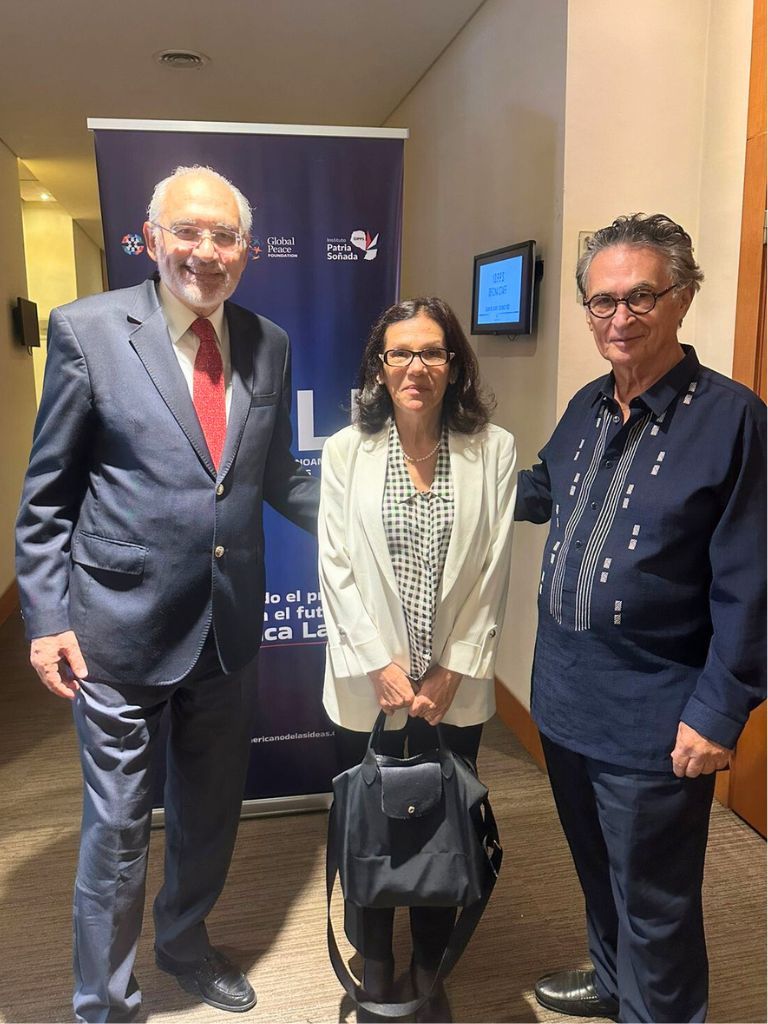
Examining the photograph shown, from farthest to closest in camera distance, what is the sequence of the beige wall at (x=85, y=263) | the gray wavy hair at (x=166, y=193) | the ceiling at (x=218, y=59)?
the beige wall at (x=85, y=263) < the ceiling at (x=218, y=59) < the gray wavy hair at (x=166, y=193)

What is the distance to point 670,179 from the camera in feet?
8.34

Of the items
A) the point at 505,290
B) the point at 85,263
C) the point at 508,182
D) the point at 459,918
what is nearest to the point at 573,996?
the point at 459,918

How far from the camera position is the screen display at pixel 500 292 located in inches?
110

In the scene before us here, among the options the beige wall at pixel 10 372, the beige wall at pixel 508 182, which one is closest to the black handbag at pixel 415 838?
the beige wall at pixel 508 182

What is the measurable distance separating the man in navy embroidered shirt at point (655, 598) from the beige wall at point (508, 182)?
4.09ft

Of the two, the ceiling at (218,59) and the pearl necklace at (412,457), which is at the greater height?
the ceiling at (218,59)

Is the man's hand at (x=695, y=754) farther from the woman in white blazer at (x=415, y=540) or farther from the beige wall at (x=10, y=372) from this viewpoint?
the beige wall at (x=10, y=372)

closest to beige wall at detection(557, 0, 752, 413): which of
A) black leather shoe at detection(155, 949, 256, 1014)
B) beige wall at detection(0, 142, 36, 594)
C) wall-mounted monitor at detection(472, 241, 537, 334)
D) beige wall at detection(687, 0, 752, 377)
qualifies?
beige wall at detection(687, 0, 752, 377)

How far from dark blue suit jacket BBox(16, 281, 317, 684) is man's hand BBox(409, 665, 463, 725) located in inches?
17.4

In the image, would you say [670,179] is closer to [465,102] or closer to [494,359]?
[494,359]

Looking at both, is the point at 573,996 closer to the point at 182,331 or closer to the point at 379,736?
the point at 379,736

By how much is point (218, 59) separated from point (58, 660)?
324cm

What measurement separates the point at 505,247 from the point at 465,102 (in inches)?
36.3

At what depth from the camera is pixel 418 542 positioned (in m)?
1.57
